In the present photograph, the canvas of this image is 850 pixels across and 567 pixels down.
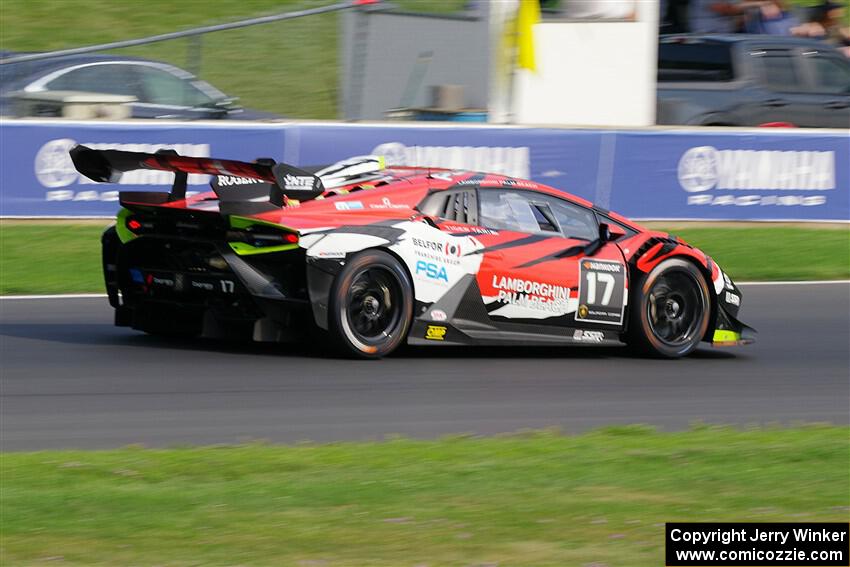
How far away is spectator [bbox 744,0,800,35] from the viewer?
19.9 m

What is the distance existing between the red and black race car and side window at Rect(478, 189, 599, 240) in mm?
10

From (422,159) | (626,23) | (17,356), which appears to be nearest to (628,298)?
(17,356)

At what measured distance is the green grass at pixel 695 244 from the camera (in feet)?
43.4

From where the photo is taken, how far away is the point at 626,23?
1844cm

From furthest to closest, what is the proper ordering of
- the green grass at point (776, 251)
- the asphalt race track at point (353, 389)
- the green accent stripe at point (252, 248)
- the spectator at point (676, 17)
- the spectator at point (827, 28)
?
the spectator at point (676, 17), the spectator at point (827, 28), the green grass at point (776, 251), the green accent stripe at point (252, 248), the asphalt race track at point (353, 389)

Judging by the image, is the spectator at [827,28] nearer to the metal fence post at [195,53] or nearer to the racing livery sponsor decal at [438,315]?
the metal fence post at [195,53]

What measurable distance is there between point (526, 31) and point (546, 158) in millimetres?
2544

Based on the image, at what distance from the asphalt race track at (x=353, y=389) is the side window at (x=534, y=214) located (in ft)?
3.10

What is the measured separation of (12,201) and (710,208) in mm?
7939

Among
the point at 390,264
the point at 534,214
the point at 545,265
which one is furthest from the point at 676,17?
the point at 390,264

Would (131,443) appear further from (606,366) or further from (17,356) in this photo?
(606,366)

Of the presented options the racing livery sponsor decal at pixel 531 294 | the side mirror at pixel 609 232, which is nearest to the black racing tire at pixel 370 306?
the racing livery sponsor decal at pixel 531 294

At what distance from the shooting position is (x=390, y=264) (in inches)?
357

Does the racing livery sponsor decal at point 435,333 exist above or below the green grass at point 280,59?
below
